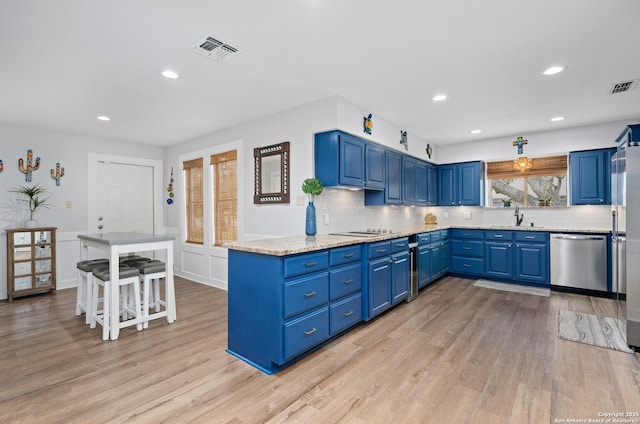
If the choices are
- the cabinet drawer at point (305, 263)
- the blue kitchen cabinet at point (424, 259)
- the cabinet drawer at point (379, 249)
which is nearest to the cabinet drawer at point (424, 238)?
the blue kitchen cabinet at point (424, 259)

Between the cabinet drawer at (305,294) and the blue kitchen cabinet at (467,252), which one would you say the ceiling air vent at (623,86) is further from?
the cabinet drawer at (305,294)

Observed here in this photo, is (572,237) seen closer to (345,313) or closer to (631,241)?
(631,241)

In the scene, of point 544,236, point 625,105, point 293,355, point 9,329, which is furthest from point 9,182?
point 625,105

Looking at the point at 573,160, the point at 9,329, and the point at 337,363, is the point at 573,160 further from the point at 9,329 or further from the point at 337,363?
the point at 9,329

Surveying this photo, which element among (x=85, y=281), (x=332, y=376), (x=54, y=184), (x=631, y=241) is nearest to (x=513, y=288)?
(x=631, y=241)

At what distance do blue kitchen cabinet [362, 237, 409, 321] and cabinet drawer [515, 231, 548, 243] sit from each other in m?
2.32

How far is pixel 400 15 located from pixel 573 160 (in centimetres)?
448

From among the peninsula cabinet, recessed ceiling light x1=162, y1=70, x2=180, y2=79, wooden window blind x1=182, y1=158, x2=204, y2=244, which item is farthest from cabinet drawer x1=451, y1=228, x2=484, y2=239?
the peninsula cabinet

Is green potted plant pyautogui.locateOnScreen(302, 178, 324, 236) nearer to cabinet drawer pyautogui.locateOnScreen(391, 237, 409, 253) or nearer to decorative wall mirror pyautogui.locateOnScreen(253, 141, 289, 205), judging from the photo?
decorative wall mirror pyautogui.locateOnScreen(253, 141, 289, 205)

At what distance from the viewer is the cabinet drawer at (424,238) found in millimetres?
4469

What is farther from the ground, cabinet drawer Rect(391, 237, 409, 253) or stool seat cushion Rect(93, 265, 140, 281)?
cabinet drawer Rect(391, 237, 409, 253)

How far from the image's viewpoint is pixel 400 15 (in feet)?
6.83

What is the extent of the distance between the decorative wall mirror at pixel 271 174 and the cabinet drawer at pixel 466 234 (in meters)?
3.36

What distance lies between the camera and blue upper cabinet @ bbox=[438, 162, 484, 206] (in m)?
5.74
